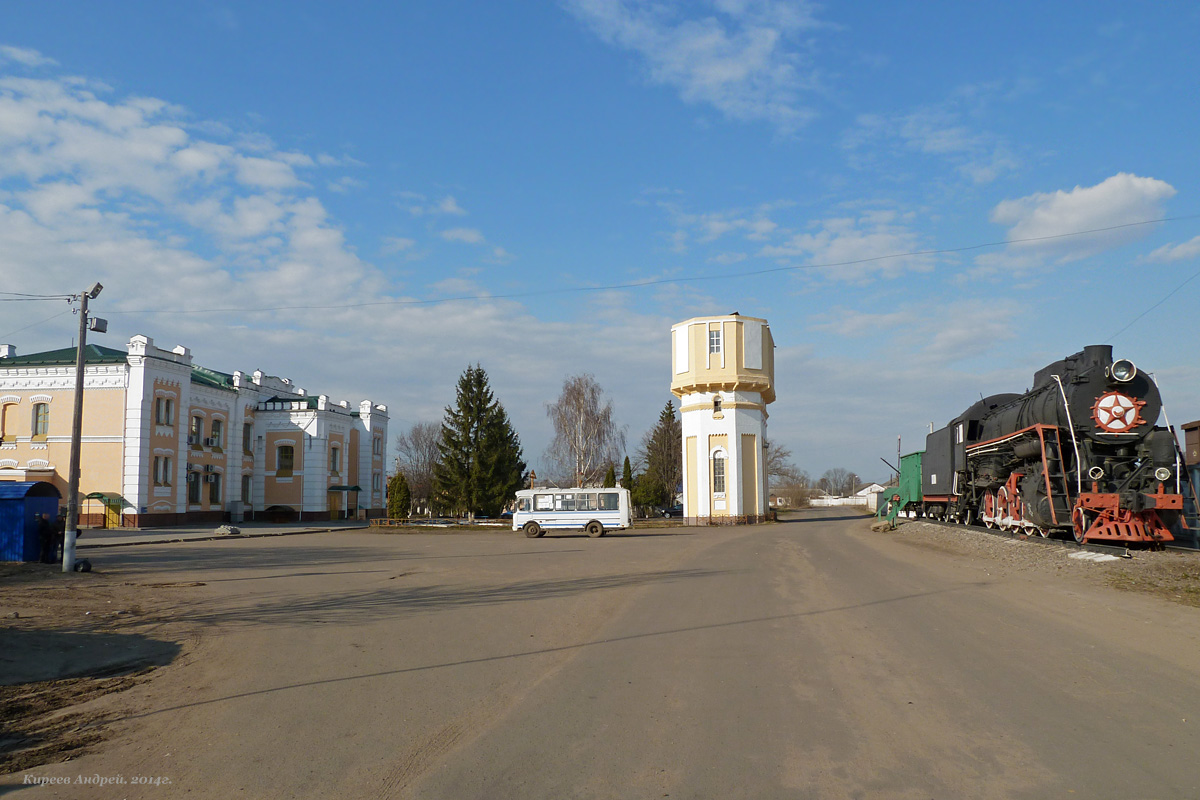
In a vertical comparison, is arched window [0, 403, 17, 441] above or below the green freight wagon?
above

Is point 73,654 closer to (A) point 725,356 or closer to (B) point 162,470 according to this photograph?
(B) point 162,470

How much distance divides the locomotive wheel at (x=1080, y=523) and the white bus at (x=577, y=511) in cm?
2119

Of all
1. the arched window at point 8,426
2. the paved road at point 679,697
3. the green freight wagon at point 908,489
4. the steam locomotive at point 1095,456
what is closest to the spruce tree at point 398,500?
the arched window at point 8,426

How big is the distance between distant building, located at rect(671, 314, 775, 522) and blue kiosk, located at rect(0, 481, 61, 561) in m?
33.5

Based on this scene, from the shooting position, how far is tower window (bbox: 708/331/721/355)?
154 feet

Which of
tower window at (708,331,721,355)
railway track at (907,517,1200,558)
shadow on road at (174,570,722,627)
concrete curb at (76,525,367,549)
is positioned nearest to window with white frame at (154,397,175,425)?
concrete curb at (76,525,367,549)

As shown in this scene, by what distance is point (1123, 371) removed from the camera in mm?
17734

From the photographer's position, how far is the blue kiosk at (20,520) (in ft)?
62.8

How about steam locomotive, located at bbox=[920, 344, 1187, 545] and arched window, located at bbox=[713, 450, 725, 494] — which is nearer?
steam locomotive, located at bbox=[920, 344, 1187, 545]

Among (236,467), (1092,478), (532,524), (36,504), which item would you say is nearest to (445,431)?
(236,467)

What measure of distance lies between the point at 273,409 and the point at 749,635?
49.0m

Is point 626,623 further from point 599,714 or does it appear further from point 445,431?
point 445,431

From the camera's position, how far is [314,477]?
52.3m

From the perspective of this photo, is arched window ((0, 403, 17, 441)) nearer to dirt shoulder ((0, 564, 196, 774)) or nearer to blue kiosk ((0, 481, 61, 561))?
blue kiosk ((0, 481, 61, 561))
